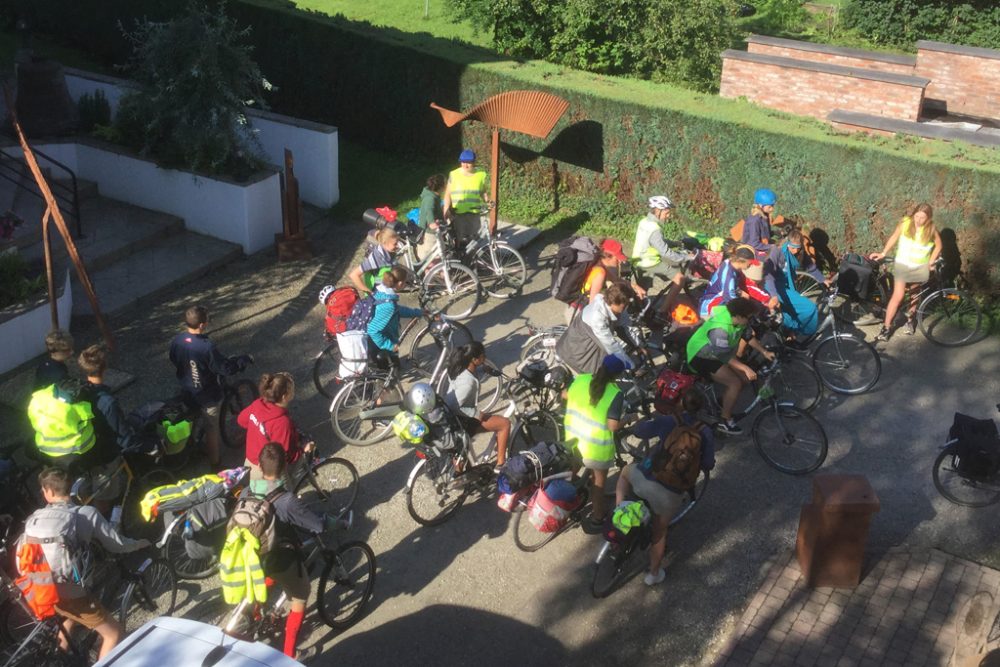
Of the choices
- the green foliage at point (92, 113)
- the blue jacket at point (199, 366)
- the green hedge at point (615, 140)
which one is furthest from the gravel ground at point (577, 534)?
the green foliage at point (92, 113)

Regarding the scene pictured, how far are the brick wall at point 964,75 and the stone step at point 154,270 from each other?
482 inches

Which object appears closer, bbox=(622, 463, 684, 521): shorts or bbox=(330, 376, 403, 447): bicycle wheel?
bbox=(622, 463, 684, 521): shorts

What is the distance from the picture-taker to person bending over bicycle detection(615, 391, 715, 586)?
24.5ft

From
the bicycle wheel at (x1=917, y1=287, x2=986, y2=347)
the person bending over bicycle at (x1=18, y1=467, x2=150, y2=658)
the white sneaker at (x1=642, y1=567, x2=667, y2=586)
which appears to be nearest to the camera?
the person bending over bicycle at (x1=18, y1=467, x2=150, y2=658)

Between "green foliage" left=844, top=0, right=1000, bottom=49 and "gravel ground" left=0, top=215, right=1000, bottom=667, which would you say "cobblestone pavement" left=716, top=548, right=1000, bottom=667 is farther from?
"green foliage" left=844, top=0, right=1000, bottom=49

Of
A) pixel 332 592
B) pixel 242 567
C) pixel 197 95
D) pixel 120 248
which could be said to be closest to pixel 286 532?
pixel 242 567

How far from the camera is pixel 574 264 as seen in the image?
401 inches

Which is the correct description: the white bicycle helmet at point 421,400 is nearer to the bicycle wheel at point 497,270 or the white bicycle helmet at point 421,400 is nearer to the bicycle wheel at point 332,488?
the bicycle wheel at point 332,488

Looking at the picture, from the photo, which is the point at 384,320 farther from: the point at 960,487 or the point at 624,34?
the point at 624,34

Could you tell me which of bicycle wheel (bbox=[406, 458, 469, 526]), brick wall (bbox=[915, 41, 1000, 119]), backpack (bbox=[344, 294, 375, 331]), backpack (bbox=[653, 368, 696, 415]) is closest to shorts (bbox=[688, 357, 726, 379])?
backpack (bbox=[653, 368, 696, 415])

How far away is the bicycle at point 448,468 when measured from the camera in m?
8.04

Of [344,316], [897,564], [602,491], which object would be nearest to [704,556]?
[602,491]

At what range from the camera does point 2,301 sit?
1031cm

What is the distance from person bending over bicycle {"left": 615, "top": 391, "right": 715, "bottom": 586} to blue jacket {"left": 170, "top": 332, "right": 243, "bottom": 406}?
345 cm
